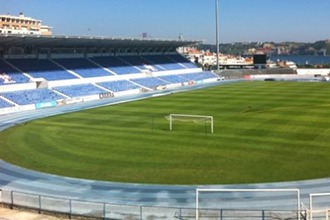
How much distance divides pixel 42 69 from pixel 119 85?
13.4 metres

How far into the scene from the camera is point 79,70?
231 feet

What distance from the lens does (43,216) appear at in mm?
17141

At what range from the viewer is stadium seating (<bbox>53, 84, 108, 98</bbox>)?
61.1 meters

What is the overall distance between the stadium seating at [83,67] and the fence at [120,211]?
52.1m

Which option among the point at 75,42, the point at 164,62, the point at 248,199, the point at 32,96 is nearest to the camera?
the point at 248,199

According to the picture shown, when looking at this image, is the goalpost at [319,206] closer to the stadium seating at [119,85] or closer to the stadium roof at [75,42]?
the stadium roof at [75,42]

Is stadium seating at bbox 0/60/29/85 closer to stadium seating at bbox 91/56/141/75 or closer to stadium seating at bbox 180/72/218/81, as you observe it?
stadium seating at bbox 91/56/141/75

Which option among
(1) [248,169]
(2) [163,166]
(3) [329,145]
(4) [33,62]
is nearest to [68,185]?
(2) [163,166]

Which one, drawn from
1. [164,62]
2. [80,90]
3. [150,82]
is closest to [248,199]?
[80,90]

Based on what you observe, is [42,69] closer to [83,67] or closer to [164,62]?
[83,67]

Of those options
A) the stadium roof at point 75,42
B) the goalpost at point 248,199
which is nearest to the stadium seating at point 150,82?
the stadium roof at point 75,42

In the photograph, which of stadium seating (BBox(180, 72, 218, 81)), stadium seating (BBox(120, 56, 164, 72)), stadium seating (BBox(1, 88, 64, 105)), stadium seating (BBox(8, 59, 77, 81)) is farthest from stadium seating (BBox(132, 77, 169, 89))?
stadium seating (BBox(1, 88, 64, 105))

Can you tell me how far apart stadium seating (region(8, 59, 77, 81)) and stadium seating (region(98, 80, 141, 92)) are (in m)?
5.70

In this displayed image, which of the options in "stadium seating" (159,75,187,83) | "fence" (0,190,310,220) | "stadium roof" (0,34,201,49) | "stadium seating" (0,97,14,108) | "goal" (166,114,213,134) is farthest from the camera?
"stadium seating" (159,75,187,83)
